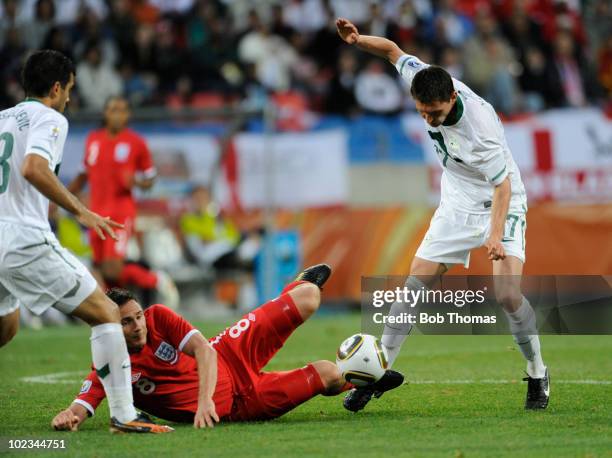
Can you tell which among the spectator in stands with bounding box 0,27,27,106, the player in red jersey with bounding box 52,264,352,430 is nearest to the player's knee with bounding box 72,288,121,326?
the player in red jersey with bounding box 52,264,352,430

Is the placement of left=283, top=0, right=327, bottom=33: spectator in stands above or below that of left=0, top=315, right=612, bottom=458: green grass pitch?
A: above

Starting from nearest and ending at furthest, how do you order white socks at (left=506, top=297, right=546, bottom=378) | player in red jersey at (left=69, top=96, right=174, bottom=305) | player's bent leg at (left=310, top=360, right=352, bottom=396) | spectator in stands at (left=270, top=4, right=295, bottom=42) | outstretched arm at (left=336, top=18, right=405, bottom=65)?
player's bent leg at (left=310, top=360, right=352, bottom=396)
white socks at (left=506, top=297, right=546, bottom=378)
outstretched arm at (left=336, top=18, right=405, bottom=65)
player in red jersey at (left=69, top=96, right=174, bottom=305)
spectator in stands at (left=270, top=4, right=295, bottom=42)

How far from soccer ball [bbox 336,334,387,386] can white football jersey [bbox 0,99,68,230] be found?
2.13 m

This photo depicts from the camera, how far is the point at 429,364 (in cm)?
1056

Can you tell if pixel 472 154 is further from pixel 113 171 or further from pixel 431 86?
pixel 113 171

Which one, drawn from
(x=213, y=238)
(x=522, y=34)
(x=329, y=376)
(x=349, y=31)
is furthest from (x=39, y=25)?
(x=329, y=376)

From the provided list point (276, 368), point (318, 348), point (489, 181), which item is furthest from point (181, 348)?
point (318, 348)

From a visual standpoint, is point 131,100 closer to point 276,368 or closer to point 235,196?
point 235,196

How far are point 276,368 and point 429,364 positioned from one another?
1502 mm

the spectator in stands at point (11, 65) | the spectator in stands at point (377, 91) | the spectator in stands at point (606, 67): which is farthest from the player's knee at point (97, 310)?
the spectator in stands at point (606, 67)

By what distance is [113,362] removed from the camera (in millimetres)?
6301

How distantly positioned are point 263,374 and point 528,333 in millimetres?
1872

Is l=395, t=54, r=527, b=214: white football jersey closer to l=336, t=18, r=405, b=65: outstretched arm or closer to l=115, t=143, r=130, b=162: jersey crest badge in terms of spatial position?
l=336, t=18, r=405, b=65: outstretched arm

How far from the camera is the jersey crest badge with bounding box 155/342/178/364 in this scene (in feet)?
22.3
